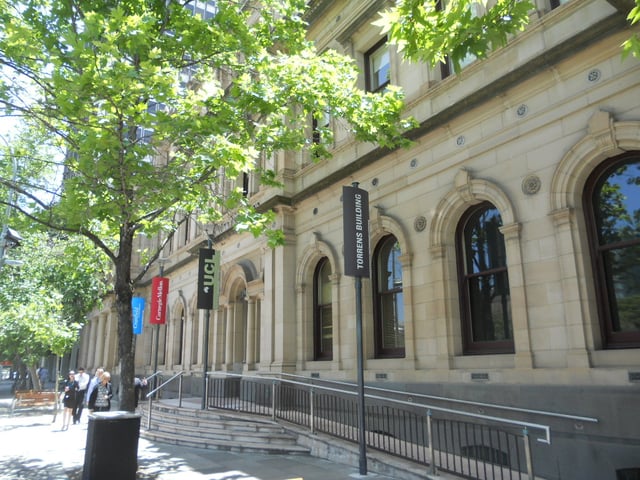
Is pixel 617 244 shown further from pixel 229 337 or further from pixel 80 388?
pixel 80 388

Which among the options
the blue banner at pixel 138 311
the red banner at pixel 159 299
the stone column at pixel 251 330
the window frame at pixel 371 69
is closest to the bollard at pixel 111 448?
the window frame at pixel 371 69

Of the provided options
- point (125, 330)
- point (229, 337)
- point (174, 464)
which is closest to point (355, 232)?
point (125, 330)

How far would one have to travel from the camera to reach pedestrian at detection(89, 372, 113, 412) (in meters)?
14.7

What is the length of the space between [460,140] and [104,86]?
23.3ft

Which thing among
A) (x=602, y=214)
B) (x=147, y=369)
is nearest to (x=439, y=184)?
(x=602, y=214)

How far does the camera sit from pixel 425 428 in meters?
10.7

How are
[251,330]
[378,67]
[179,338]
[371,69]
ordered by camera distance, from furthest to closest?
[179,338], [251,330], [371,69], [378,67]

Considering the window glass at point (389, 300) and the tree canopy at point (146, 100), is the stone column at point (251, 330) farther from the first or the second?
the tree canopy at point (146, 100)

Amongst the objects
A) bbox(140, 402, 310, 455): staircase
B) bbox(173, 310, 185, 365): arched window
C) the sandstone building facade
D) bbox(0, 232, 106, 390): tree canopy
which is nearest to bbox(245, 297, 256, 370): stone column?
the sandstone building facade

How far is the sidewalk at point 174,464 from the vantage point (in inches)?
344

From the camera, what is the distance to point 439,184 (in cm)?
1123

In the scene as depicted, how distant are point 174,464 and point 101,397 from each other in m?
6.31

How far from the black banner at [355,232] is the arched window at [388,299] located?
2985 mm

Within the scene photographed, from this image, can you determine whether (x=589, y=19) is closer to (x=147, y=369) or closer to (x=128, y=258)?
(x=128, y=258)
